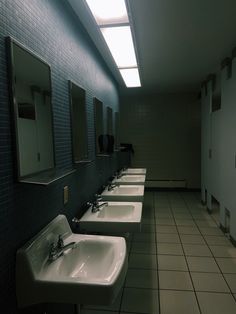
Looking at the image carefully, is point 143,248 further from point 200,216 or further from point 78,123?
point 78,123

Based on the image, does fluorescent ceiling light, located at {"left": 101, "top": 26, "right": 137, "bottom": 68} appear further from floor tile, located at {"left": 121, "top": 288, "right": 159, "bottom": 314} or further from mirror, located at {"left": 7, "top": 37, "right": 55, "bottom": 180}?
floor tile, located at {"left": 121, "top": 288, "right": 159, "bottom": 314}

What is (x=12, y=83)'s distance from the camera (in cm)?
108

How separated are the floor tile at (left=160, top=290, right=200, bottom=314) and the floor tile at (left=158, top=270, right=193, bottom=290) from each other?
0.24 feet

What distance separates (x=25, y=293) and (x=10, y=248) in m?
0.23

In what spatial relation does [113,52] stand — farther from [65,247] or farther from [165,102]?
[165,102]

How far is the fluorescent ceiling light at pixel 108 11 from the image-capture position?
1606 millimetres

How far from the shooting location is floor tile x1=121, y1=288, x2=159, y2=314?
6.36 ft

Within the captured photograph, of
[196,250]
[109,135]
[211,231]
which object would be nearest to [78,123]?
[109,135]

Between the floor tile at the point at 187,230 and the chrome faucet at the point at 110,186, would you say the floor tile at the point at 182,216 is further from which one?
the chrome faucet at the point at 110,186

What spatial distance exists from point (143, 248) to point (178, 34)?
2.47 meters

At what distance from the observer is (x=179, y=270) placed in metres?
2.50

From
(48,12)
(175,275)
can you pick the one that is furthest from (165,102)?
(48,12)

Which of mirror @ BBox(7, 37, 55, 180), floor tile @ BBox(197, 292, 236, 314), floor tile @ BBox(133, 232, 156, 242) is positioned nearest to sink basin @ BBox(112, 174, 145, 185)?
floor tile @ BBox(133, 232, 156, 242)

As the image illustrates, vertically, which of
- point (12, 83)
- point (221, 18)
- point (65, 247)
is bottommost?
point (65, 247)
